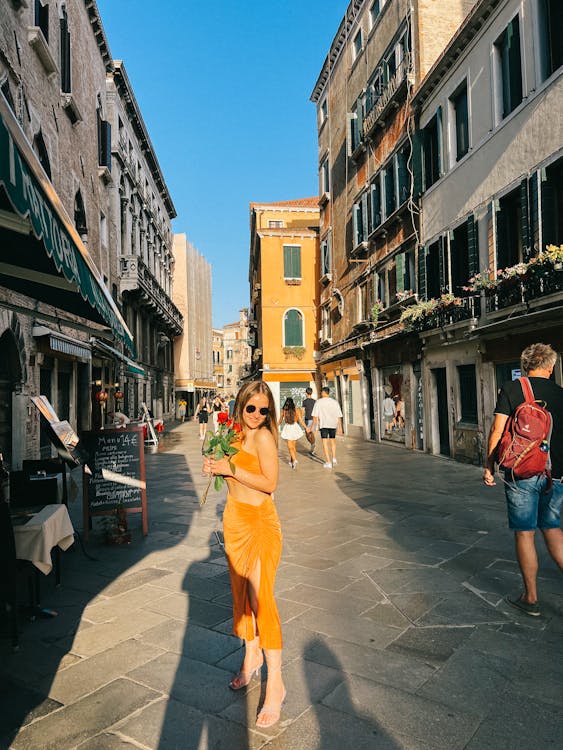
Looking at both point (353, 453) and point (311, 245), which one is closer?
point (353, 453)

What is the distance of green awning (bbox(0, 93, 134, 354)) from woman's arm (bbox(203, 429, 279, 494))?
4.76 ft

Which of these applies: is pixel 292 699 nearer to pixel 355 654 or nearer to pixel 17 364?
pixel 355 654

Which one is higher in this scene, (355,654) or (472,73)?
(472,73)

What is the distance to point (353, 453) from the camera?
15.0 meters

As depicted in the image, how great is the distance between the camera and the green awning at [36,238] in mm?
2439

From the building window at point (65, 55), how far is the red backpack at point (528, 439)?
14.8m

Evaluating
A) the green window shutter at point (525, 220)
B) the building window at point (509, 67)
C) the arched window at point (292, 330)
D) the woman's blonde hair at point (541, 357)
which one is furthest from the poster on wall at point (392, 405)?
the arched window at point (292, 330)

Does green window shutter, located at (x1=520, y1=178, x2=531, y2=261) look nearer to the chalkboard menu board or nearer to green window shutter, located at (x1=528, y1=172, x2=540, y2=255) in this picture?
green window shutter, located at (x1=528, y1=172, x2=540, y2=255)

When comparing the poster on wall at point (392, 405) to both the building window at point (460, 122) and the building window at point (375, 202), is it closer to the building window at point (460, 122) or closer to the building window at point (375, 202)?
the building window at point (375, 202)

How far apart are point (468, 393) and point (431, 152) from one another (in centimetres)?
644

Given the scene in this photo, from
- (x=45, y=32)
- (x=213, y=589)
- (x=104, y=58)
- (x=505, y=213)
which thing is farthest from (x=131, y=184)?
(x=213, y=589)

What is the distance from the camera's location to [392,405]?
679 inches

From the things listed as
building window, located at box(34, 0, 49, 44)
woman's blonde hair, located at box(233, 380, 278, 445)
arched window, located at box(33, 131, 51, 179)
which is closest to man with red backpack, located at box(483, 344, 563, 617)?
woman's blonde hair, located at box(233, 380, 278, 445)

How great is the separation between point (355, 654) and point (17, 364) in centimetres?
914
